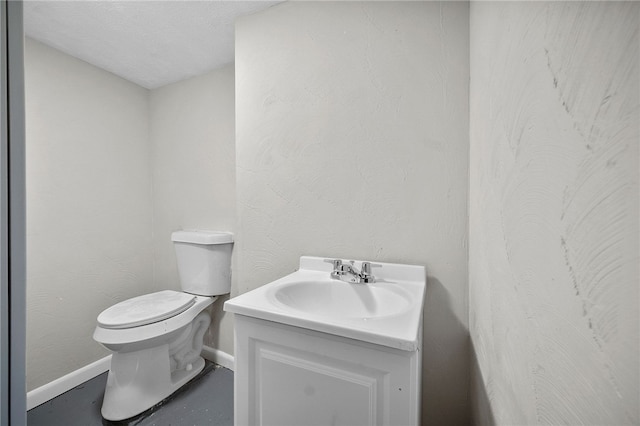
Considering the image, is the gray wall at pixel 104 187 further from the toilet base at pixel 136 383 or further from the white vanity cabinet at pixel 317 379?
the white vanity cabinet at pixel 317 379

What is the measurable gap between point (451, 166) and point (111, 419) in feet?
6.27

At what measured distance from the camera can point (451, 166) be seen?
1.01 m

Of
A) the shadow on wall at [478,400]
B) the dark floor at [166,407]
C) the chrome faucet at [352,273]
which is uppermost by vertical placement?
the chrome faucet at [352,273]

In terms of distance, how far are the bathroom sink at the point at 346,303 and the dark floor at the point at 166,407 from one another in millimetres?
840

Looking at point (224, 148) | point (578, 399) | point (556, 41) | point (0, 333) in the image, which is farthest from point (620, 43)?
point (224, 148)

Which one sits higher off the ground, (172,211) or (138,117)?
(138,117)

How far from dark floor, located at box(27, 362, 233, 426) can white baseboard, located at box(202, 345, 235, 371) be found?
0.09 meters

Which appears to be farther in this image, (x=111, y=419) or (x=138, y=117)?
(x=138, y=117)

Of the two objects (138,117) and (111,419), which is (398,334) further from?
(138,117)

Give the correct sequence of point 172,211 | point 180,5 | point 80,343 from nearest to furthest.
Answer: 1. point 180,5
2. point 80,343
3. point 172,211

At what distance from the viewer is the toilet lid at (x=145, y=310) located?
128cm

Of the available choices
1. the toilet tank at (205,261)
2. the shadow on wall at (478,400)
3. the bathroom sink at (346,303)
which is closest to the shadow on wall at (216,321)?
the toilet tank at (205,261)

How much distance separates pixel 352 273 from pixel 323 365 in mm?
401

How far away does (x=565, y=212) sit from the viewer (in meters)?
0.32
